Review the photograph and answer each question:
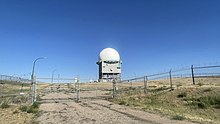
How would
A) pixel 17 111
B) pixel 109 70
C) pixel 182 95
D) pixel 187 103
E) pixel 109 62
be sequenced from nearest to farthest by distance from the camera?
pixel 17 111 → pixel 187 103 → pixel 182 95 → pixel 109 62 → pixel 109 70

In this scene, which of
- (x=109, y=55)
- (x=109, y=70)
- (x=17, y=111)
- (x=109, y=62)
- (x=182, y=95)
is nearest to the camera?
(x=17, y=111)

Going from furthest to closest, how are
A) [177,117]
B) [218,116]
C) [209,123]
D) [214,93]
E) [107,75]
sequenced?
[107,75], [214,93], [218,116], [177,117], [209,123]

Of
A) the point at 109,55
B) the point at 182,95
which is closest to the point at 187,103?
the point at 182,95

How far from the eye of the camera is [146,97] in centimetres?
2108

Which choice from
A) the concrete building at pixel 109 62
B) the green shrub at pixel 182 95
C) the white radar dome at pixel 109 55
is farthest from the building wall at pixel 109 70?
the green shrub at pixel 182 95

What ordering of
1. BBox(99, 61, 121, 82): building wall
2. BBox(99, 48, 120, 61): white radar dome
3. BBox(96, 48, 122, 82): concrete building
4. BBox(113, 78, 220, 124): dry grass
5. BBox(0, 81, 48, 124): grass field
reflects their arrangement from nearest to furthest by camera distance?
BBox(0, 81, 48, 124): grass field, BBox(113, 78, 220, 124): dry grass, BBox(99, 48, 120, 61): white radar dome, BBox(96, 48, 122, 82): concrete building, BBox(99, 61, 121, 82): building wall

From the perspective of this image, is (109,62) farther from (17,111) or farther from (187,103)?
(17,111)

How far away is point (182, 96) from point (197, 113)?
169 inches

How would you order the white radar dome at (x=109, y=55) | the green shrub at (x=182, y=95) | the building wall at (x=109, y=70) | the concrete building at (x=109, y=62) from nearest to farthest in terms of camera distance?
the green shrub at (x=182, y=95), the white radar dome at (x=109, y=55), the concrete building at (x=109, y=62), the building wall at (x=109, y=70)

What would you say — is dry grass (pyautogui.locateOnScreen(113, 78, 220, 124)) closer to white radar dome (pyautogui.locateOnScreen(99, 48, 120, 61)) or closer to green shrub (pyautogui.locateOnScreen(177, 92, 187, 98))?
green shrub (pyautogui.locateOnScreen(177, 92, 187, 98))

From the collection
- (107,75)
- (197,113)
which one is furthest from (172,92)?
(107,75)

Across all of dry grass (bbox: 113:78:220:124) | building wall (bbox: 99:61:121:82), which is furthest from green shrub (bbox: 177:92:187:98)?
building wall (bbox: 99:61:121:82)

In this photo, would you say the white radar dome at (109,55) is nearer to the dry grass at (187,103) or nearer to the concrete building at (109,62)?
the concrete building at (109,62)

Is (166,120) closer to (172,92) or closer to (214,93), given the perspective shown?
(214,93)
